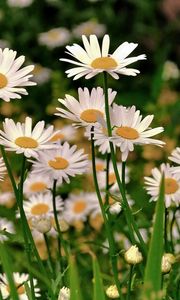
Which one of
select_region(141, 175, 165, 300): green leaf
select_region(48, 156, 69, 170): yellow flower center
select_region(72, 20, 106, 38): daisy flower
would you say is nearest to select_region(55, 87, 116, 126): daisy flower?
select_region(48, 156, 69, 170): yellow flower center

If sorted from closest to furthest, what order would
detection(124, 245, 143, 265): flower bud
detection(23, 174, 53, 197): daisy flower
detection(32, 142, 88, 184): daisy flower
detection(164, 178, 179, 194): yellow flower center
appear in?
1. detection(124, 245, 143, 265): flower bud
2. detection(32, 142, 88, 184): daisy flower
3. detection(164, 178, 179, 194): yellow flower center
4. detection(23, 174, 53, 197): daisy flower

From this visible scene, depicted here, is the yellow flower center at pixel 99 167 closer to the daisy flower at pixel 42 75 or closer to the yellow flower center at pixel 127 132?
the yellow flower center at pixel 127 132

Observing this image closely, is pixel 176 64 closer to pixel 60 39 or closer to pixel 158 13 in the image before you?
pixel 158 13

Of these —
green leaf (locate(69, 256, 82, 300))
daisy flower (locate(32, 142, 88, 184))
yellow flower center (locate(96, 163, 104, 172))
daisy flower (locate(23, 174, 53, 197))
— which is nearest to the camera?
green leaf (locate(69, 256, 82, 300))

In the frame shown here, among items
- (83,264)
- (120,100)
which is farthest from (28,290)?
(120,100)

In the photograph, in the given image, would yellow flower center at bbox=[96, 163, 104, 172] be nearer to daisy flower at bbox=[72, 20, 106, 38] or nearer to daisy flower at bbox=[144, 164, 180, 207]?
daisy flower at bbox=[144, 164, 180, 207]

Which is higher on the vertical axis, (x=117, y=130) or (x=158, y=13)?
(x=158, y=13)

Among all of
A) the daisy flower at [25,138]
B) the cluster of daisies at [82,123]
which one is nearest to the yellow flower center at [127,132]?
the cluster of daisies at [82,123]

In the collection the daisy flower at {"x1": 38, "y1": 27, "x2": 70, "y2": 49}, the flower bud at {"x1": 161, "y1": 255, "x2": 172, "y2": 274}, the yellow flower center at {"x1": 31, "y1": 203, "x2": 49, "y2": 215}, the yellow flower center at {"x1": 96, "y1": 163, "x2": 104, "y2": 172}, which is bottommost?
the flower bud at {"x1": 161, "y1": 255, "x2": 172, "y2": 274}

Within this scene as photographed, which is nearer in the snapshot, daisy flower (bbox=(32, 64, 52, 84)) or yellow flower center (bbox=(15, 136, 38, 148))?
yellow flower center (bbox=(15, 136, 38, 148))
